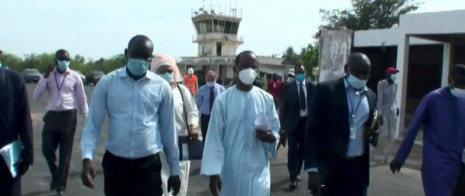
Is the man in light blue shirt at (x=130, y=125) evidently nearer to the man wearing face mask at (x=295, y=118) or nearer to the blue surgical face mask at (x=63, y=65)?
the blue surgical face mask at (x=63, y=65)

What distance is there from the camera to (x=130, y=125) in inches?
181

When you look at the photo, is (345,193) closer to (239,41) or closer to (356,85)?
(356,85)

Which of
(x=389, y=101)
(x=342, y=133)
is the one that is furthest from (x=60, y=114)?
(x=389, y=101)

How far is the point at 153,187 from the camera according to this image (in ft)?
15.5

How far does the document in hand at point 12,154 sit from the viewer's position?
4.73 metres

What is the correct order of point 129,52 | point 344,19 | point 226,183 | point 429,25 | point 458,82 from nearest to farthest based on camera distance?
point 129,52, point 226,183, point 458,82, point 429,25, point 344,19

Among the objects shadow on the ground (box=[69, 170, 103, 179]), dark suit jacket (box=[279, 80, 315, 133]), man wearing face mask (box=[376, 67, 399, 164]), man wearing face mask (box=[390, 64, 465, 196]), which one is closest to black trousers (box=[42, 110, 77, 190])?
shadow on the ground (box=[69, 170, 103, 179])

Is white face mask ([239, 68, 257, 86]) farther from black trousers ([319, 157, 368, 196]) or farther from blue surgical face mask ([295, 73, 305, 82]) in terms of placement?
blue surgical face mask ([295, 73, 305, 82])

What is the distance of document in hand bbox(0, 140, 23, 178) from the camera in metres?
4.73

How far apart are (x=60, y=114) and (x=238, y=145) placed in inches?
157

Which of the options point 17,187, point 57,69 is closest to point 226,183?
point 17,187

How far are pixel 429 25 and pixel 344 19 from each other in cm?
3613

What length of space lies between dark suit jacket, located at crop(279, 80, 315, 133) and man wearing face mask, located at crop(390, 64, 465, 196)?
3.38 metres

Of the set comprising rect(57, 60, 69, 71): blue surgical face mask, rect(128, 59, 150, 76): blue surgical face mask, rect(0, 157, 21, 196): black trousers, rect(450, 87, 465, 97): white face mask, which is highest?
rect(128, 59, 150, 76): blue surgical face mask
